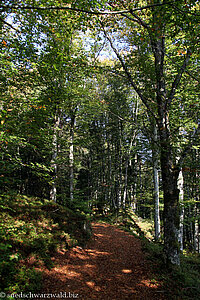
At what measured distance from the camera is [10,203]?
7176 millimetres

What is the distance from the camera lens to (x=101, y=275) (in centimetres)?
566

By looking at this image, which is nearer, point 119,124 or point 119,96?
point 119,96

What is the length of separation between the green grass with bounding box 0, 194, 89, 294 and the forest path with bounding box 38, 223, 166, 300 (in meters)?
0.46

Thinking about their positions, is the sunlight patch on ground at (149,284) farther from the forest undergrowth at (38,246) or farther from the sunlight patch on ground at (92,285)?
the sunlight patch on ground at (92,285)

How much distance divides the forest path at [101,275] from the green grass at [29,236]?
459 millimetres

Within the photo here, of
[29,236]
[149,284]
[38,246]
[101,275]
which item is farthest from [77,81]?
[149,284]

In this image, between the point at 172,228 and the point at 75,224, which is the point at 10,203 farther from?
the point at 172,228

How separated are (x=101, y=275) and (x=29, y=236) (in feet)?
9.69

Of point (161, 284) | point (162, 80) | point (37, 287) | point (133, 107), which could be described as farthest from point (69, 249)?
point (133, 107)

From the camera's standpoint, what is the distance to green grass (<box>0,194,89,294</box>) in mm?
4164

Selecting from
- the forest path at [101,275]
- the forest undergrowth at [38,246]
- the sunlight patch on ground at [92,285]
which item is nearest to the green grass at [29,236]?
the forest undergrowth at [38,246]

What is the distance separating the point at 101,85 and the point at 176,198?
50.8 ft

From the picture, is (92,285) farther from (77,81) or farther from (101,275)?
(77,81)

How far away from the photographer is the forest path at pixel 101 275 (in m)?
4.65
